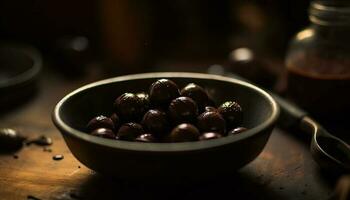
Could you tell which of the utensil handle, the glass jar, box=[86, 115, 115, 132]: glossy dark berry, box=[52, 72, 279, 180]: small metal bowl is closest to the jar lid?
the glass jar

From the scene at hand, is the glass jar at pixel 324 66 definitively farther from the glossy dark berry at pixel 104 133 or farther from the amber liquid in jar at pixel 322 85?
the glossy dark berry at pixel 104 133

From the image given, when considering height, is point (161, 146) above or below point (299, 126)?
above

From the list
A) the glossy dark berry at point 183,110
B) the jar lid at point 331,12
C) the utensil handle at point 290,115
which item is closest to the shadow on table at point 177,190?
the glossy dark berry at point 183,110

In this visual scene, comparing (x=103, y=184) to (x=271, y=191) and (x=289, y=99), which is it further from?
(x=289, y=99)

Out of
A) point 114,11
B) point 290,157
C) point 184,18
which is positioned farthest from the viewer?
point 184,18

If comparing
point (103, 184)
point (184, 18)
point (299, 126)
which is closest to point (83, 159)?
point (103, 184)

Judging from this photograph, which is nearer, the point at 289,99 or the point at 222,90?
the point at 222,90

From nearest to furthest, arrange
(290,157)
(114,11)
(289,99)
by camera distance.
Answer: (290,157) → (289,99) → (114,11)
